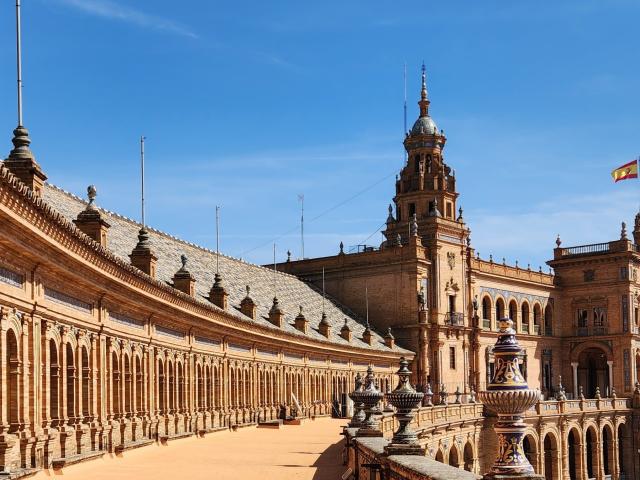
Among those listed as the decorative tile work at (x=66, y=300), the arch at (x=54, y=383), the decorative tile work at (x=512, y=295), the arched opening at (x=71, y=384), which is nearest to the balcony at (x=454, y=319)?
the decorative tile work at (x=512, y=295)

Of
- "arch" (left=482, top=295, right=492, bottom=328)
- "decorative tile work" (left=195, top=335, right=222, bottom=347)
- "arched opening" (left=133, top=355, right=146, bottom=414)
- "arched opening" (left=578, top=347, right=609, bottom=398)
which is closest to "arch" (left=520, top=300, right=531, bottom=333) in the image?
"arch" (left=482, top=295, right=492, bottom=328)

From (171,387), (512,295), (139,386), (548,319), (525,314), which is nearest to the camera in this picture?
(139,386)

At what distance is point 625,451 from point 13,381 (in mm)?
70160

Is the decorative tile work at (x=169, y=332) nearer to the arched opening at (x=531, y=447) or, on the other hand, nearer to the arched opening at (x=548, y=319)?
the arched opening at (x=531, y=447)

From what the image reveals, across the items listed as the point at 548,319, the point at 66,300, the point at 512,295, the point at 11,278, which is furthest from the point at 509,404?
the point at 548,319

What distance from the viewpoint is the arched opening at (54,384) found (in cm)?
2552

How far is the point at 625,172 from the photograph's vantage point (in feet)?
281

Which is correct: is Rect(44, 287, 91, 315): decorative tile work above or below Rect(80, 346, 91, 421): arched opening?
above

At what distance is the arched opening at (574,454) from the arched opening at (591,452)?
7.86 ft

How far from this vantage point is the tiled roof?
3979 cm

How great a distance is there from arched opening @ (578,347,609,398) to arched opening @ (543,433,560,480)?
2300 cm

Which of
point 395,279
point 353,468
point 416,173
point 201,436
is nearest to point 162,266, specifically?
point 201,436

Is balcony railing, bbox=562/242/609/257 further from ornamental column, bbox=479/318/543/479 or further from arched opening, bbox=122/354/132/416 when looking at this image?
ornamental column, bbox=479/318/543/479

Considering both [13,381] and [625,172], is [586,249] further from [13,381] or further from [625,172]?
[13,381]
